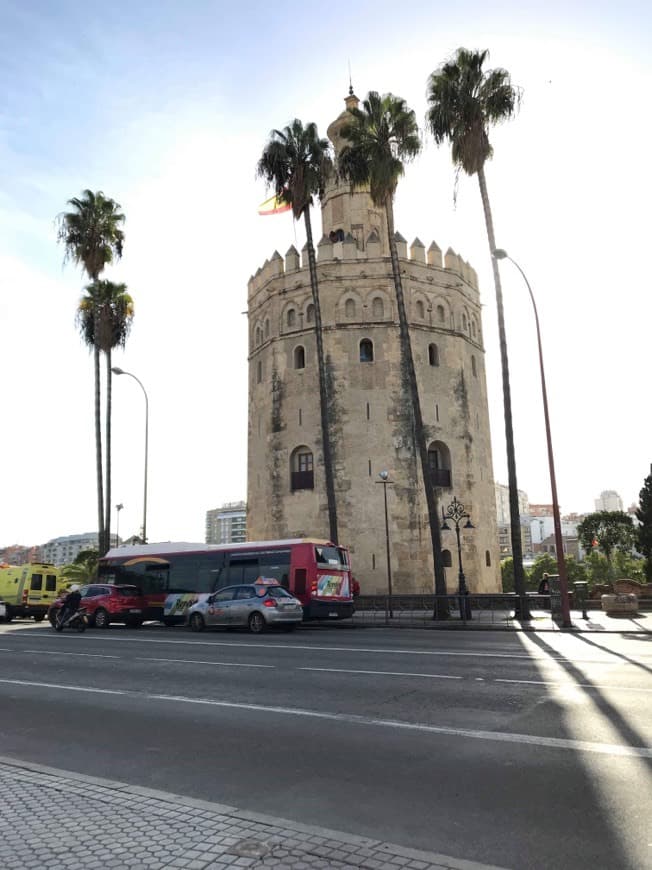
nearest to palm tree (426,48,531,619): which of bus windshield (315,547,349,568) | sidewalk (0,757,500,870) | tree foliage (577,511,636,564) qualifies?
bus windshield (315,547,349,568)

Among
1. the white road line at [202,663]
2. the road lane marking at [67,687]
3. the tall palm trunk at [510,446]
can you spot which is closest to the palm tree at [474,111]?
the tall palm trunk at [510,446]

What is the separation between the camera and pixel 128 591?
941 inches

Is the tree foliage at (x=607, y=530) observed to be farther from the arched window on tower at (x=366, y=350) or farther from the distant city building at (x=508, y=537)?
the distant city building at (x=508, y=537)

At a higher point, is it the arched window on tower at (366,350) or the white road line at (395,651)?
the arched window on tower at (366,350)

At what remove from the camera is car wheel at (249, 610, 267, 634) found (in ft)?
61.3

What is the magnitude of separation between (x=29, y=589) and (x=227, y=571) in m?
10.4

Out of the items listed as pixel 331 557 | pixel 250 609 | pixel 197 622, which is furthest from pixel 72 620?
pixel 331 557

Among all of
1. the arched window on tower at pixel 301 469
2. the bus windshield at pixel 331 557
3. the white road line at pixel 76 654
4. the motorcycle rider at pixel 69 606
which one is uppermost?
the arched window on tower at pixel 301 469

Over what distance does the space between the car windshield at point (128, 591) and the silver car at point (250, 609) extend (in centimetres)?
430

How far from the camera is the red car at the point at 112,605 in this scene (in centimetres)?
2336

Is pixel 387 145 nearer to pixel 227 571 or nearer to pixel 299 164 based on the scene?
pixel 299 164

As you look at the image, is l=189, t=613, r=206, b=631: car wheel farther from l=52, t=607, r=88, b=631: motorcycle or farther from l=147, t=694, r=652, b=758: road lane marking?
l=147, t=694, r=652, b=758: road lane marking

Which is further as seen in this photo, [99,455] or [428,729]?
[99,455]

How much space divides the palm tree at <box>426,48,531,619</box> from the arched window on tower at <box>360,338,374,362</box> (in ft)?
34.1
